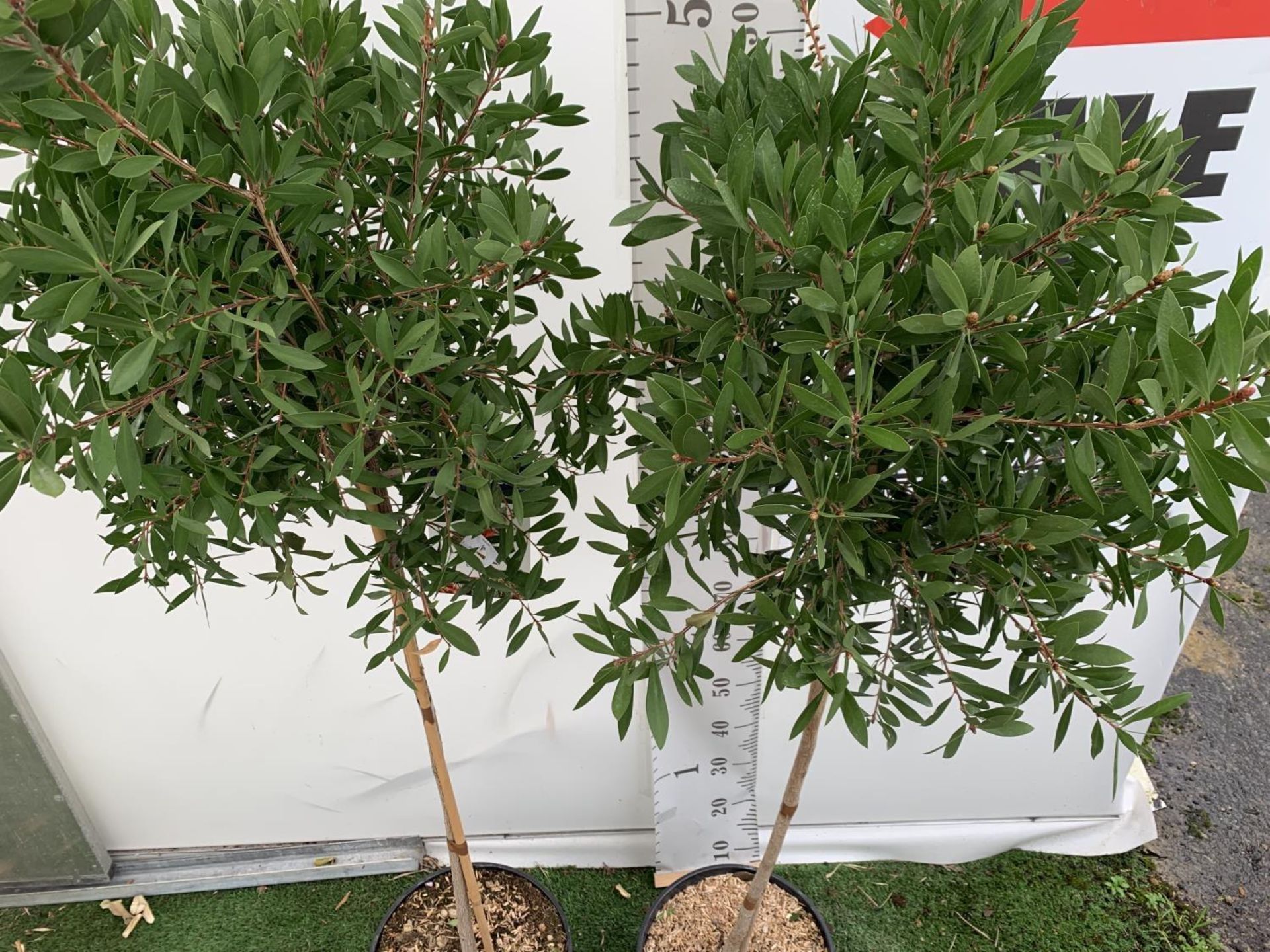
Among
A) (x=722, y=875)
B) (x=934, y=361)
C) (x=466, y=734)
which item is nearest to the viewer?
(x=934, y=361)

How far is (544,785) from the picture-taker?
184 centimetres

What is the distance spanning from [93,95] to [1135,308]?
76 cm

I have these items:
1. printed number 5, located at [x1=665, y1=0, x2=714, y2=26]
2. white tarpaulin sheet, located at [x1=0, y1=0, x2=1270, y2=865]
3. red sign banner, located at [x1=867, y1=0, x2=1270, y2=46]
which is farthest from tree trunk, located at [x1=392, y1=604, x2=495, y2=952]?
red sign banner, located at [x1=867, y1=0, x2=1270, y2=46]

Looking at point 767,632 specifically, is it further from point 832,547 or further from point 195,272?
point 195,272

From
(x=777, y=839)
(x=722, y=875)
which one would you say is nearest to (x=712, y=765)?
(x=722, y=875)

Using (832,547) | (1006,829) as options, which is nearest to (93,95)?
(832,547)

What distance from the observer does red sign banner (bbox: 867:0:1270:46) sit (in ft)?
3.96

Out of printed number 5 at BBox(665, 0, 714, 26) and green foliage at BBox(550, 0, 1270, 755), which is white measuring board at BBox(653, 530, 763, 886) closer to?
green foliage at BBox(550, 0, 1270, 755)

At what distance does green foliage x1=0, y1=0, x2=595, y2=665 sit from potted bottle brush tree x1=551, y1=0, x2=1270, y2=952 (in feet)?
0.47

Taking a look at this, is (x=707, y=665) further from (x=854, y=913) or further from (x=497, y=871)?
(x=854, y=913)

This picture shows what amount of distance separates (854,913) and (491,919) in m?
0.77

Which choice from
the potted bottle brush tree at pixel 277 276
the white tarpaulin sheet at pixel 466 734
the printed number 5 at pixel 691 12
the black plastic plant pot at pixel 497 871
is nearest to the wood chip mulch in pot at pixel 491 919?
the black plastic plant pot at pixel 497 871

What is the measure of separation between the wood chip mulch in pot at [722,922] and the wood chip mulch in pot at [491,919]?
19 cm

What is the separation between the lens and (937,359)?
715mm
